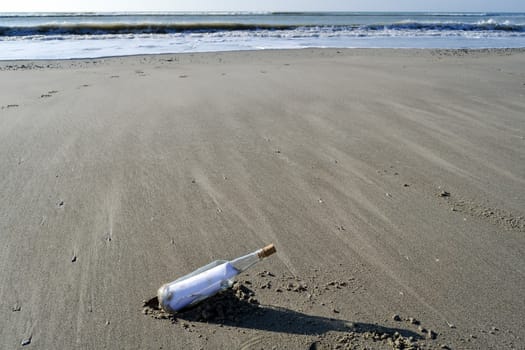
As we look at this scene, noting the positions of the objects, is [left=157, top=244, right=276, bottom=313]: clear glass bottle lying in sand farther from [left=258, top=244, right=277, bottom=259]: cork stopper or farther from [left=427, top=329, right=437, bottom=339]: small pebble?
[left=427, top=329, right=437, bottom=339]: small pebble

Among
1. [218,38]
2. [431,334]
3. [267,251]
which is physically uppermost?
[218,38]

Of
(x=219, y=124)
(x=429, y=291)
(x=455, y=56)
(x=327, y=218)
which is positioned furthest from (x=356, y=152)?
(x=455, y=56)

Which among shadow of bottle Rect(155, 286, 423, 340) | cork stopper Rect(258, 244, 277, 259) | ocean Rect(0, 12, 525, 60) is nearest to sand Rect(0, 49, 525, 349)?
shadow of bottle Rect(155, 286, 423, 340)

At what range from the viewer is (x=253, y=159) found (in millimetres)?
3195

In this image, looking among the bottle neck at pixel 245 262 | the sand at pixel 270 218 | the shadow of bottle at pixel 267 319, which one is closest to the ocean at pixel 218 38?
the sand at pixel 270 218

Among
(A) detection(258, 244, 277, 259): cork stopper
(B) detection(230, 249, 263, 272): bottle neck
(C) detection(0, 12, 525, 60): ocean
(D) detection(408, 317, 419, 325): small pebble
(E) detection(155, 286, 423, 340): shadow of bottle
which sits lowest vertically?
(D) detection(408, 317, 419, 325): small pebble

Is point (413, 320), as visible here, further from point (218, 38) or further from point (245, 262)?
point (218, 38)

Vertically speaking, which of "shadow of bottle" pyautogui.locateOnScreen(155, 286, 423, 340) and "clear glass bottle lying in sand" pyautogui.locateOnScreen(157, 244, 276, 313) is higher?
"clear glass bottle lying in sand" pyautogui.locateOnScreen(157, 244, 276, 313)

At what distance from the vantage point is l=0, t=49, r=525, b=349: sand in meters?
1.59

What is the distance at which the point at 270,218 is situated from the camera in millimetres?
2395

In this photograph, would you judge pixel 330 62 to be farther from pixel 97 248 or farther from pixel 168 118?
pixel 97 248

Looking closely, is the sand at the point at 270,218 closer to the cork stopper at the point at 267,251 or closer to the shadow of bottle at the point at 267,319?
the shadow of bottle at the point at 267,319

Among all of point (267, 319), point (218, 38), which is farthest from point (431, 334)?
point (218, 38)

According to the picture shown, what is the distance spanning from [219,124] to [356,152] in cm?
146
